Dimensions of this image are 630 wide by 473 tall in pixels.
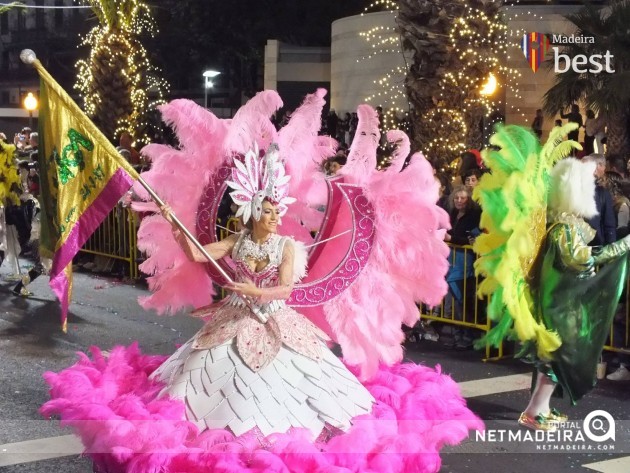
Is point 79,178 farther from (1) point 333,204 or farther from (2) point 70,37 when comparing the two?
(2) point 70,37

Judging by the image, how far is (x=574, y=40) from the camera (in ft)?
54.2

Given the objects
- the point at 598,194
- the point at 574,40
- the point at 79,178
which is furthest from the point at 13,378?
the point at 574,40

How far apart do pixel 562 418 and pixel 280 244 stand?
2.78 m

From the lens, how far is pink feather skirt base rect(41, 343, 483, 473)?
4.68m

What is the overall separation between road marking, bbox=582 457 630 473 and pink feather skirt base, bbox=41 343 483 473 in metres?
1.15

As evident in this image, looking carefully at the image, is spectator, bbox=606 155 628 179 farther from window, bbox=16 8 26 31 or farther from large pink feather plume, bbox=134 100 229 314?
window, bbox=16 8 26 31

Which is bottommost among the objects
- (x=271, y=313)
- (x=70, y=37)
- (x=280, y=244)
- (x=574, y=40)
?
(x=271, y=313)

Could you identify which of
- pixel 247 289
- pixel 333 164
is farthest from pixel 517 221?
pixel 333 164

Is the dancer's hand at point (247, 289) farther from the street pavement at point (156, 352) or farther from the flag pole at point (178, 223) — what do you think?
the street pavement at point (156, 352)

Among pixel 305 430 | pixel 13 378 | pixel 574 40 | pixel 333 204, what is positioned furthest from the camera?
pixel 574 40

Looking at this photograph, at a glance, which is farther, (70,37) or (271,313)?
(70,37)

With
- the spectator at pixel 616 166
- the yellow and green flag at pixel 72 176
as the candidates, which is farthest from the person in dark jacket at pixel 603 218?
the yellow and green flag at pixel 72 176

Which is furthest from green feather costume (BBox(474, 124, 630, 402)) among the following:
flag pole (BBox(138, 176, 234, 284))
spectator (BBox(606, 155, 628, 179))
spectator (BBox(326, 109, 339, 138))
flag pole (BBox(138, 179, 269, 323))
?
spectator (BBox(326, 109, 339, 138))

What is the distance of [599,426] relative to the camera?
7.02 m
